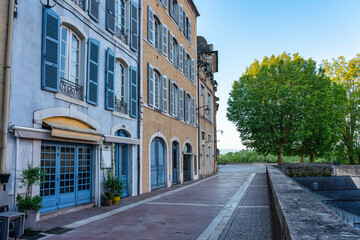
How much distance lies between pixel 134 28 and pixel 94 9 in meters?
3.13

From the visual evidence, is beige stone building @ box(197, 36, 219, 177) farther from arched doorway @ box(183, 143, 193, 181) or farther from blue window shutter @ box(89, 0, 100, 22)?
blue window shutter @ box(89, 0, 100, 22)

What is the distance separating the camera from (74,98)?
8922 millimetres

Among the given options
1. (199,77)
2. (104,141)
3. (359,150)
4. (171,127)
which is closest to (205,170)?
(199,77)

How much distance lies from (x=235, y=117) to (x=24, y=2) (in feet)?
83.9

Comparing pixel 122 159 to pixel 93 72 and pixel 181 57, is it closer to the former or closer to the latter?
pixel 93 72

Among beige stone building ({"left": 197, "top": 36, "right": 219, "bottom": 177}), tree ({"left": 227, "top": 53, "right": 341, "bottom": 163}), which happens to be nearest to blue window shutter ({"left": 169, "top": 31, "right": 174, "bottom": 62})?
beige stone building ({"left": 197, "top": 36, "right": 219, "bottom": 177})

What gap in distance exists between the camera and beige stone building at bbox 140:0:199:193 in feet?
46.4

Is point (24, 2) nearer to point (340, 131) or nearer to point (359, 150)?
point (340, 131)

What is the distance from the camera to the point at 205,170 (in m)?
25.6

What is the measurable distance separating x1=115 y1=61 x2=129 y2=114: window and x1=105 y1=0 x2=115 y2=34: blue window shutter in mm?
1353

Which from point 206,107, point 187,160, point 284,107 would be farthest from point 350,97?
point 187,160

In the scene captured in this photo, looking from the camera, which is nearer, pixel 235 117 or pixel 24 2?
pixel 24 2

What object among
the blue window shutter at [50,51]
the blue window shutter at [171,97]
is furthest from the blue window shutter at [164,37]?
the blue window shutter at [50,51]

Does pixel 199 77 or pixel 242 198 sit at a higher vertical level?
pixel 199 77
